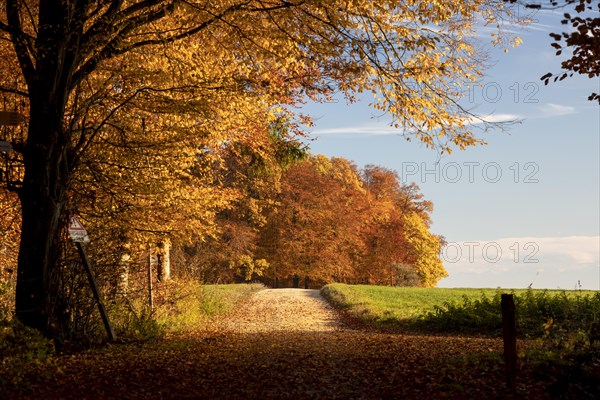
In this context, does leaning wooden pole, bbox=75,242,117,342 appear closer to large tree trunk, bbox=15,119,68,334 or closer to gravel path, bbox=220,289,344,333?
large tree trunk, bbox=15,119,68,334

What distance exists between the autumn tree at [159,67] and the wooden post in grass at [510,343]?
16.8 feet

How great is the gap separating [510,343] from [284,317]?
13.0 m

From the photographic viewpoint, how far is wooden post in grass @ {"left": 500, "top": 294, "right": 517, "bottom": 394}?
700 cm

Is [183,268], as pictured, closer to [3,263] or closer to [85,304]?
[3,263]

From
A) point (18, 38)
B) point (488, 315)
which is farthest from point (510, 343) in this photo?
point (18, 38)

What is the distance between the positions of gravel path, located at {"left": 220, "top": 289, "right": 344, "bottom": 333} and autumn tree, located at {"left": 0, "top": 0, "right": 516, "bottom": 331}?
626 centimetres

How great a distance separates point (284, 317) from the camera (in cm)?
1952

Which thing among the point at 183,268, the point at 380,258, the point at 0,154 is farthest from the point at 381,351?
the point at 380,258

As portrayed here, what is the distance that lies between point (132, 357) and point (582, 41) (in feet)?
28.2

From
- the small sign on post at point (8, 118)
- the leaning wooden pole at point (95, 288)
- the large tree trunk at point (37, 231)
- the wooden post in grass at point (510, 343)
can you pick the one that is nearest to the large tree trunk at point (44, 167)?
the large tree trunk at point (37, 231)

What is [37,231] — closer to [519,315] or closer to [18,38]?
[18,38]

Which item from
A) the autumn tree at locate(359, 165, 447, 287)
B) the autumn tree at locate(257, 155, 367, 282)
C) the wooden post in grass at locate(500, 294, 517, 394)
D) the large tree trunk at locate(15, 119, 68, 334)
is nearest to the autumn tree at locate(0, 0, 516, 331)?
the large tree trunk at locate(15, 119, 68, 334)

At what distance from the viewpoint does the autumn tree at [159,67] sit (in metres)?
10.0

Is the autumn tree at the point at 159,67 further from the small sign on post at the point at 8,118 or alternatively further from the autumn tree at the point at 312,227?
the autumn tree at the point at 312,227
